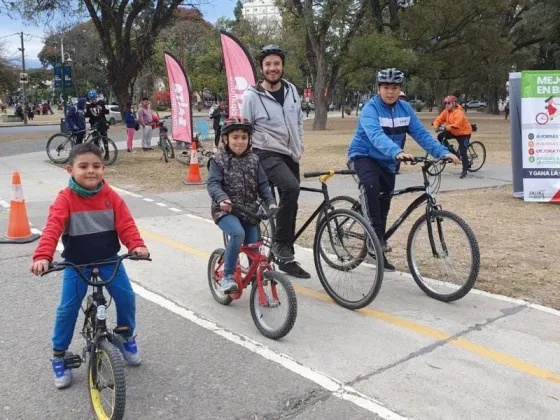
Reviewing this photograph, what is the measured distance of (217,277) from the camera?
4953 millimetres

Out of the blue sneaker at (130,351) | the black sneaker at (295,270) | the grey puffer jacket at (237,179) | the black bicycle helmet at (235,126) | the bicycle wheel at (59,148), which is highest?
the bicycle wheel at (59,148)

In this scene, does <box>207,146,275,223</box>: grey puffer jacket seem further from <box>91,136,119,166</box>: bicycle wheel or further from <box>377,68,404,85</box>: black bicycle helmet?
<box>91,136,119,166</box>: bicycle wheel

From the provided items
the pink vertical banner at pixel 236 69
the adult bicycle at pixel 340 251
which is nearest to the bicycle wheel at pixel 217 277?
the adult bicycle at pixel 340 251

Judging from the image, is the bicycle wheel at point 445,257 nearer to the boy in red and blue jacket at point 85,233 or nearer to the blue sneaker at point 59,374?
the boy in red and blue jacket at point 85,233

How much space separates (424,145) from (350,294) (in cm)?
158

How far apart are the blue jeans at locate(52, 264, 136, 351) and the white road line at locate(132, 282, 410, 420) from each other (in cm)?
98

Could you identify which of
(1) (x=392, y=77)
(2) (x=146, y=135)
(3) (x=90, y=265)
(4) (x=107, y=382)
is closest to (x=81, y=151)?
(3) (x=90, y=265)

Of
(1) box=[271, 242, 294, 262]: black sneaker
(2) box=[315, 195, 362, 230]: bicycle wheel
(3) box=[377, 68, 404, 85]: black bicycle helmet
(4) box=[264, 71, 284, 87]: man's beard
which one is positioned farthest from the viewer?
(2) box=[315, 195, 362, 230]: bicycle wheel

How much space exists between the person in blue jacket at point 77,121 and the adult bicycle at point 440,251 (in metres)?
11.2

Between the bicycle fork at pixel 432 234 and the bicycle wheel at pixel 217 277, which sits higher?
the bicycle fork at pixel 432 234

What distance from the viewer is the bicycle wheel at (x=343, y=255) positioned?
4.85m

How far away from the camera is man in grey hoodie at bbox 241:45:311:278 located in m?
5.09

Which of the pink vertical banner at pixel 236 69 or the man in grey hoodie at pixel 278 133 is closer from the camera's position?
the man in grey hoodie at pixel 278 133

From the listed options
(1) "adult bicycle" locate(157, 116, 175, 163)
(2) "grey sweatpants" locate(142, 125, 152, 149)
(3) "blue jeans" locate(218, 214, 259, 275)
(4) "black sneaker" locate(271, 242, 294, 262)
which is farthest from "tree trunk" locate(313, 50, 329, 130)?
(3) "blue jeans" locate(218, 214, 259, 275)
